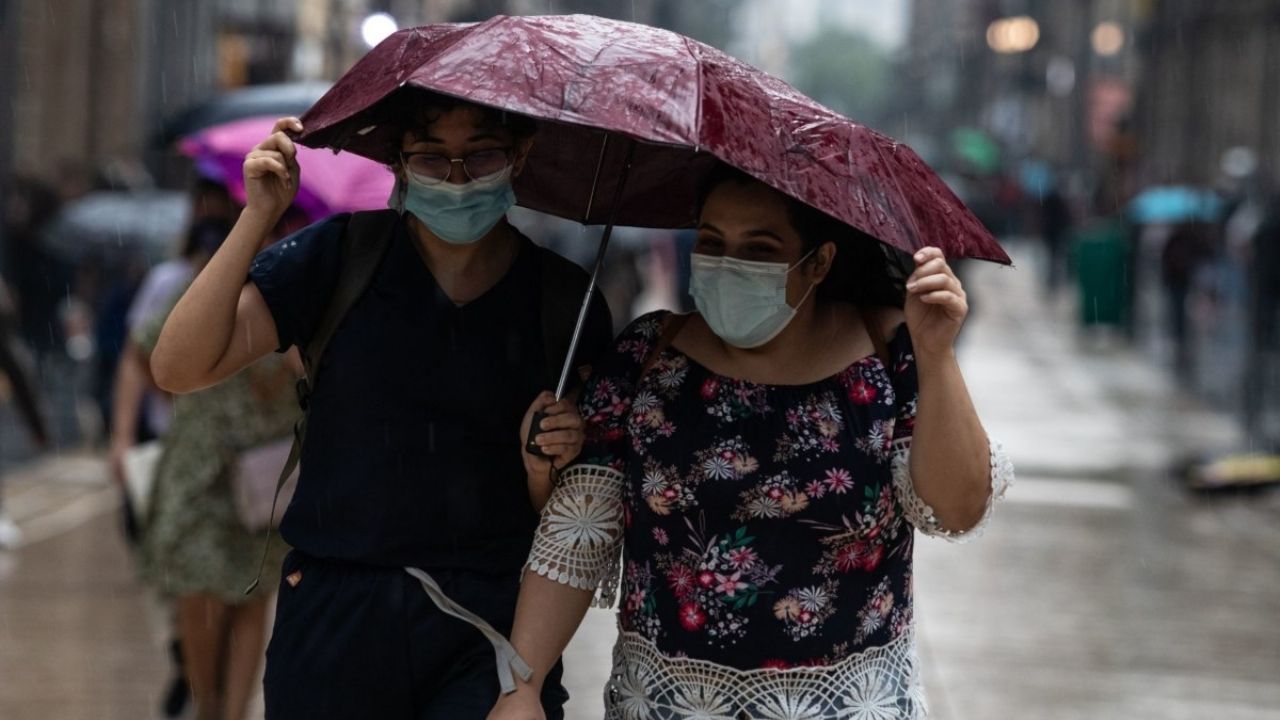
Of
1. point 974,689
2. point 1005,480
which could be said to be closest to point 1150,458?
point 974,689

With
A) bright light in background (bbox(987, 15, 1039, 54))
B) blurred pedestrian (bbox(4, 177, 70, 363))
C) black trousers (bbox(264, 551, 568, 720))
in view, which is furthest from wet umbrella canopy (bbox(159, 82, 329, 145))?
bright light in background (bbox(987, 15, 1039, 54))

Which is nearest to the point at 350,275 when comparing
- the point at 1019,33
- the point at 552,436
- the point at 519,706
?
the point at 552,436

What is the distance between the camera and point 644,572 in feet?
11.0

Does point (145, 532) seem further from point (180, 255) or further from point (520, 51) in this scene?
point (520, 51)

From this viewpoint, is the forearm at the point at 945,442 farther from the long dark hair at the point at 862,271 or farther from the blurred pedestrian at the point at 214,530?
the blurred pedestrian at the point at 214,530

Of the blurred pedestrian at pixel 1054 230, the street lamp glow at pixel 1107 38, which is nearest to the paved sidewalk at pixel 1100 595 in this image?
the blurred pedestrian at pixel 1054 230

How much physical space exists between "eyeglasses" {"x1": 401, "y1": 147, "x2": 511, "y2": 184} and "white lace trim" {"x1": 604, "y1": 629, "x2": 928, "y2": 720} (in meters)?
0.85

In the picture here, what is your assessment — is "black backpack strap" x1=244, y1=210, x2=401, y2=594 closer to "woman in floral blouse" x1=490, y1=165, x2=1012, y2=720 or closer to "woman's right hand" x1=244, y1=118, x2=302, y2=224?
"woman's right hand" x1=244, y1=118, x2=302, y2=224

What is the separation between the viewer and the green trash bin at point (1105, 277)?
2539cm

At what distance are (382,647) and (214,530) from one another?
95.7 inches

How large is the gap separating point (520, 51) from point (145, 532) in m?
3.22

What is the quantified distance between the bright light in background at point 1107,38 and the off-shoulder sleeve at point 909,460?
189 feet

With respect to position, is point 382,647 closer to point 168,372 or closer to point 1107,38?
point 168,372

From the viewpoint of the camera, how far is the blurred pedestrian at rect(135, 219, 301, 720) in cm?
570
